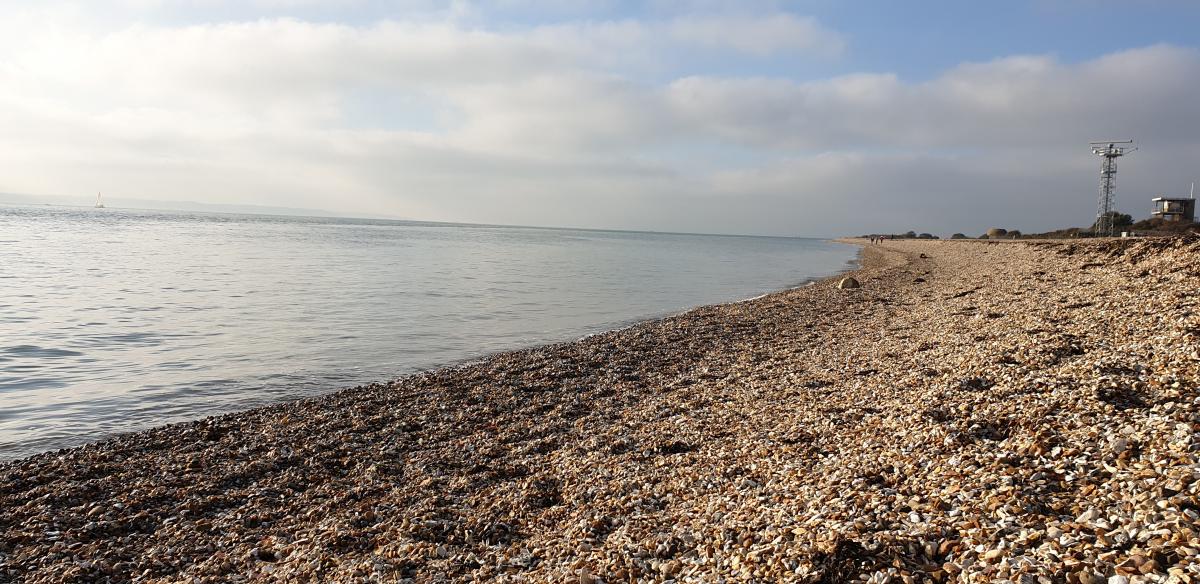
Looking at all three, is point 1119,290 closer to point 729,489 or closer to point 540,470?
point 729,489

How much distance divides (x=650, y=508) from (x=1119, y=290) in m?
15.0

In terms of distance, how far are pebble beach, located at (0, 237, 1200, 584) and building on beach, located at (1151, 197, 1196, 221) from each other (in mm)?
78501

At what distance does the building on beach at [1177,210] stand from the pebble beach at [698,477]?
258 feet

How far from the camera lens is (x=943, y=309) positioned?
1897 centimetres

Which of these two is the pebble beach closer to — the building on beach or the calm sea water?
the calm sea water

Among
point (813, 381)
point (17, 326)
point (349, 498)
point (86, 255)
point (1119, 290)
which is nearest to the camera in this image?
point (349, 498)

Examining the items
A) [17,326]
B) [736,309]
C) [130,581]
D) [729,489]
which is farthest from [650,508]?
[17,326]

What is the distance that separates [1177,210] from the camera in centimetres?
7088

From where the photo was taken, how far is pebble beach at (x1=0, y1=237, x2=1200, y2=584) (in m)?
4.82

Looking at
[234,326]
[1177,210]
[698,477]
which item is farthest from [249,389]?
[1177,210]

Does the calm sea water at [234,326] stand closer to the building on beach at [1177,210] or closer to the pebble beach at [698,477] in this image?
the pebble beach at [698,477]

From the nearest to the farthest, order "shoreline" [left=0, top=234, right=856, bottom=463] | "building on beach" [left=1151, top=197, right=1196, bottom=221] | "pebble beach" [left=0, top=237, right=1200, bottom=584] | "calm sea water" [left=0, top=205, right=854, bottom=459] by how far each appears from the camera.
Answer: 1. "pebble beach" [left=0, top=237, right=1200, bottom=584]
2. "shoreline" [left=0, top=234, right=856, bottom=463]
3. "calm sea water" [left=0, top=205, right=854, bottom=459]
4. "building on beach" [left=1151, top=197, right=1196, bottom=221]

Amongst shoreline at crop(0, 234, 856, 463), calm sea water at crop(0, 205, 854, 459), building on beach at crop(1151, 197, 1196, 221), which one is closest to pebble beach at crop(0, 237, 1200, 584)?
shoreline at crop(0, 234, 856, 463)

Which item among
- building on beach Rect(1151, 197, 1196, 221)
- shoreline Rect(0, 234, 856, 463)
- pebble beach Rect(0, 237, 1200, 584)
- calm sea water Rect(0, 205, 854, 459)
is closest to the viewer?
pebble beach Rect(0, 237, 1200, 584)
